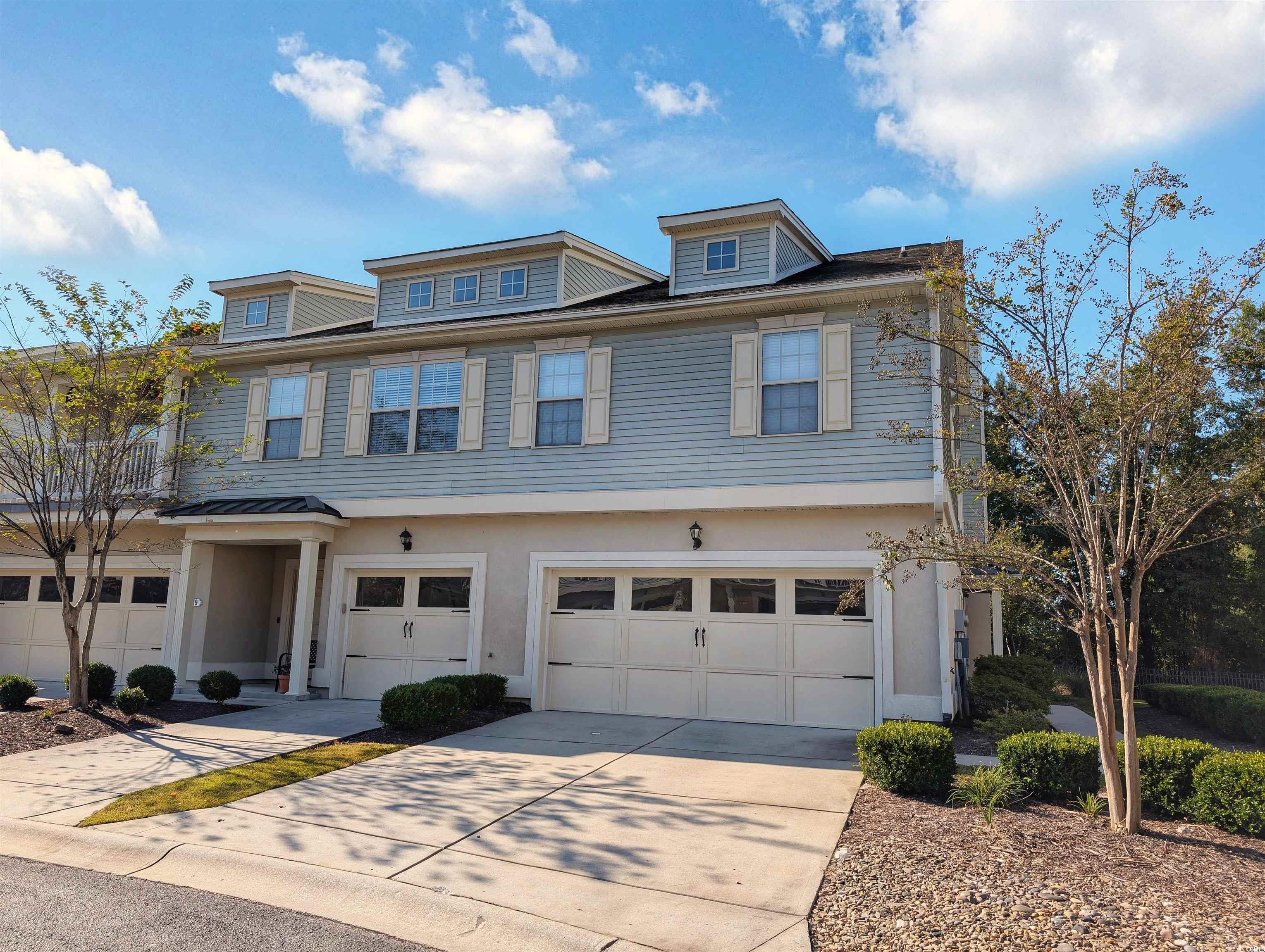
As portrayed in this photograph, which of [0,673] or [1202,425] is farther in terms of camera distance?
[0,673]

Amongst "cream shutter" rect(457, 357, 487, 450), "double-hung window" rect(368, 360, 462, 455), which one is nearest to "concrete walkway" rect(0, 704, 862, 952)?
"cream shutter" rect(457, 357, 487, 450)

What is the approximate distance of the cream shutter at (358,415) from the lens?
1424 cm

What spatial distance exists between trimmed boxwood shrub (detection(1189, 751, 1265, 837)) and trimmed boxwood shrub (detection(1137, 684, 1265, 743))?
9783 mm

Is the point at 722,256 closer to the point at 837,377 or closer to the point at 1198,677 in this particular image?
the point at 837,377

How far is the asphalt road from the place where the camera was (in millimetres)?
4609

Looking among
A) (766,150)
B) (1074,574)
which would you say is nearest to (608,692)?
(1074,574)

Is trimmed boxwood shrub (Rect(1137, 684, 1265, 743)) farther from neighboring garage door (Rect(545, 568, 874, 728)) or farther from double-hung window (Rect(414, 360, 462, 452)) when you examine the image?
double-hung window (Rect(414, 360, 462, 452))

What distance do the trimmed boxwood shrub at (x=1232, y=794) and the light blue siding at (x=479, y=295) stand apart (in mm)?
10821

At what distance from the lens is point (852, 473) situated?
444 inches

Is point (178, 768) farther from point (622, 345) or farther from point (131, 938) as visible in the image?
point (622, 345)

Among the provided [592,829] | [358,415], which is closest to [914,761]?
[592,829]

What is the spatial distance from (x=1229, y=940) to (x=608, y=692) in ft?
28.8

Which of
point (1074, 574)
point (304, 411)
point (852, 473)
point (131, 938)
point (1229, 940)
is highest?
point (304, 411)

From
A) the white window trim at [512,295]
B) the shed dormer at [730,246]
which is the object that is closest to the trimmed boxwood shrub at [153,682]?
the white window trim at [512,295]
